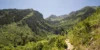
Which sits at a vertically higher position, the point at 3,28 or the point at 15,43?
the point at 3,28

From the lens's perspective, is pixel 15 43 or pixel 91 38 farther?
pixel 15 43

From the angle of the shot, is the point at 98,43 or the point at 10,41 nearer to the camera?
the point at 98,43

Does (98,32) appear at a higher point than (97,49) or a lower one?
higher

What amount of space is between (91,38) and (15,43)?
447 ft

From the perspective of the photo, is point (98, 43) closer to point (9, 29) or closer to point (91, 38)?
point (91, 38)

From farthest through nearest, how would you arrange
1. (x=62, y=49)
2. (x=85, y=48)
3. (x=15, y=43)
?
(x=15, y=43)
(x=62, y=49)
(x=85, y=48)

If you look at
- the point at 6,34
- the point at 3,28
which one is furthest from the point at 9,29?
the point at 6,34

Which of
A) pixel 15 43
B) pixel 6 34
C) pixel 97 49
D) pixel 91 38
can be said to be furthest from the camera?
pixel 6 34

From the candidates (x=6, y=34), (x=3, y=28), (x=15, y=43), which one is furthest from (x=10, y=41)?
(x=3, y=28)

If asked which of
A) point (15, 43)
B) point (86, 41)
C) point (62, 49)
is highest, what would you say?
point (86, 41)

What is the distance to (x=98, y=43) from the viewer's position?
21.7 meters

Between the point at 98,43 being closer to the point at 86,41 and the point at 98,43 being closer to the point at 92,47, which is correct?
the point at 92,47

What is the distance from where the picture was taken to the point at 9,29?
7534 inches

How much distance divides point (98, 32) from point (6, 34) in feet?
514
